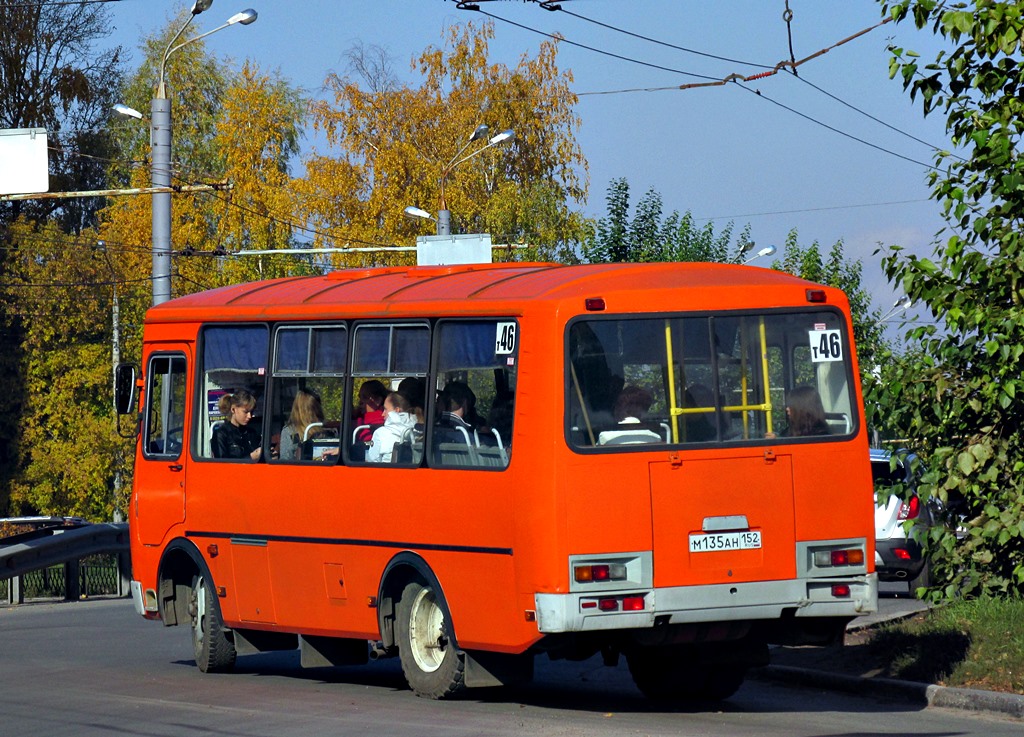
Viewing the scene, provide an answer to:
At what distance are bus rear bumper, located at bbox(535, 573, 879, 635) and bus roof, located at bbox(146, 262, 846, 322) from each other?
1710 millimetres

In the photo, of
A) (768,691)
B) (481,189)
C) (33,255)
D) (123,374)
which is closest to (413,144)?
(481,189)

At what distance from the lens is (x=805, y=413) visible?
1160 centimetres

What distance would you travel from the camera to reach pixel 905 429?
14250 mm

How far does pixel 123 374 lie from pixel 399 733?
21.1 feet

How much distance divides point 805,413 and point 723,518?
96 centimetres

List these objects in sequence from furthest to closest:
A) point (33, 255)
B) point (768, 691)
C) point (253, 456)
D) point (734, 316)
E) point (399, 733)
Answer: point (33, 255) < point (253, 456) < point (768, 691) < point (734, 316) < point (399, 733)

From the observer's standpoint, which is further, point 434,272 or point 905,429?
point 905,429

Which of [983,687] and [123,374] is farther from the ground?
[123,374]

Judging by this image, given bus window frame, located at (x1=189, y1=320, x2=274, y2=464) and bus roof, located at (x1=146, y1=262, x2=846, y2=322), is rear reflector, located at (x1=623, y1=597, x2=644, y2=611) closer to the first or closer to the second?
bus roof, located at (x1=146, y1=262, x2=846, y2=322)

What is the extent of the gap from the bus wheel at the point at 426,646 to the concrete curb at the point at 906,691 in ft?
8.41

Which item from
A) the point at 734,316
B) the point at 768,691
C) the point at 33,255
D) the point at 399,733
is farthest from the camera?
the point at 33,255

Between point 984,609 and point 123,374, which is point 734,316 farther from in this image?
point 123,374

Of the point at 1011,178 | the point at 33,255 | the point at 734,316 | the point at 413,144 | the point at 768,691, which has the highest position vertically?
the point at 413,144

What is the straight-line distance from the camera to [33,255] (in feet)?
173
